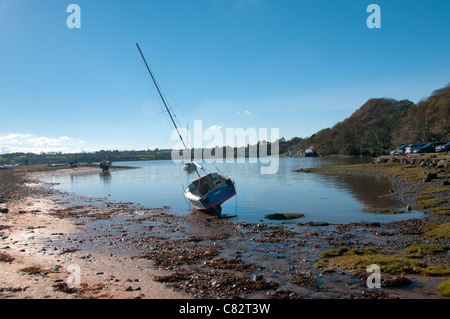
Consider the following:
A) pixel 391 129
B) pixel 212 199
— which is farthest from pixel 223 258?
pixel 391 129

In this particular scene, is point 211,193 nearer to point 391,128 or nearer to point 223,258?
point 223,258

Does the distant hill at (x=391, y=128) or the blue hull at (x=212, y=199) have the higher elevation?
the distant hill at (x=391, y=128)

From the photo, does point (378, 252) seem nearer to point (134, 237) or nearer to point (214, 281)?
point (214, 281)

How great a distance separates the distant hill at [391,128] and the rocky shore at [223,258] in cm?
7140

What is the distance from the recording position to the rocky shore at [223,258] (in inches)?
407

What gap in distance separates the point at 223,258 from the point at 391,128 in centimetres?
13072

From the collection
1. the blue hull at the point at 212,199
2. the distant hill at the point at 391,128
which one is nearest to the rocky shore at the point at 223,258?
the blue hull at the point at 212,199

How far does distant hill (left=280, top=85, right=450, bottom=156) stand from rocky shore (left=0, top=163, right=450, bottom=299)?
71403 mm

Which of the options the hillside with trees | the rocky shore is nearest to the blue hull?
the rocky shore

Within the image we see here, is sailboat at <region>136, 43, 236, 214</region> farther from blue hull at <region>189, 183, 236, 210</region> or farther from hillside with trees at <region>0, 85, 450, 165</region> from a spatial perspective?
hillside with trees at <region>0, 85, 450, 165</region>

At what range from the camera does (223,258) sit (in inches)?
563

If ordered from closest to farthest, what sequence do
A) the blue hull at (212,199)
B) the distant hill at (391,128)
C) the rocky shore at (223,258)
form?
the rocky shore at (223,258) < the blue hull at (212,199) < the distant hill at (391,128)

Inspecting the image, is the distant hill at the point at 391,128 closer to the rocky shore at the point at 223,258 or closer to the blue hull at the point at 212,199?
the rocky shore at the point at 223,258
